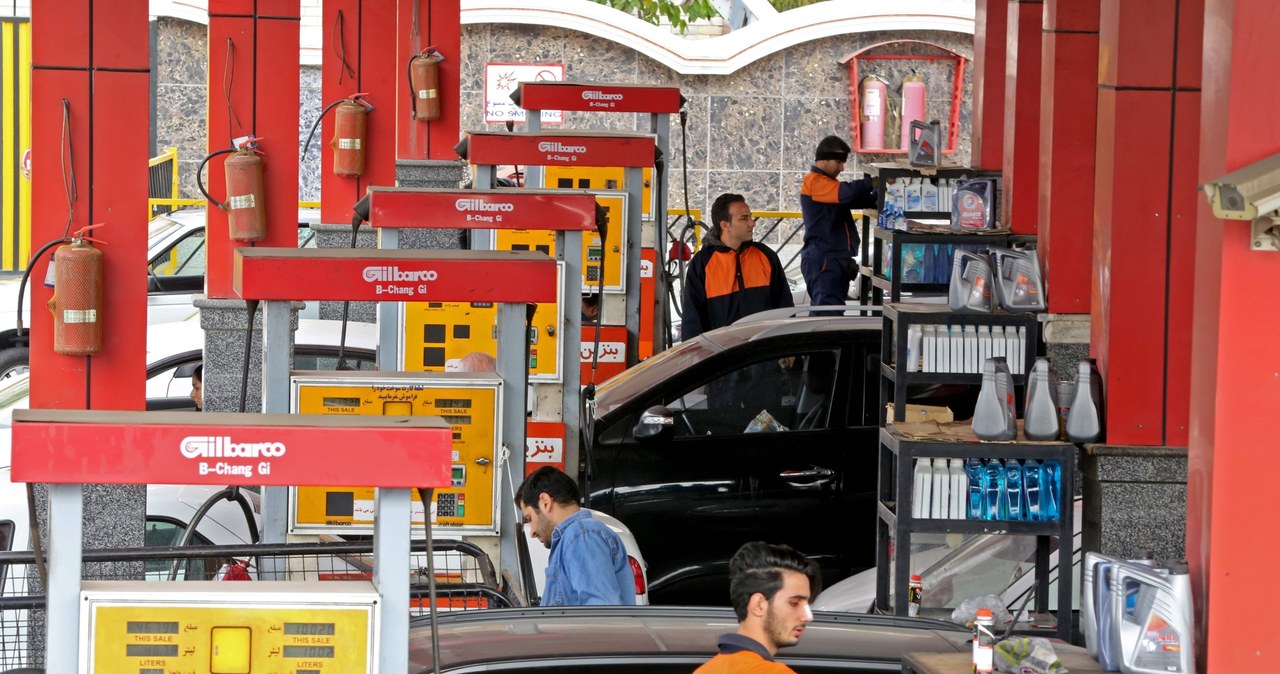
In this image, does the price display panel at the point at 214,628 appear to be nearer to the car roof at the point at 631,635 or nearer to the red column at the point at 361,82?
the car roof at the point at 631,635

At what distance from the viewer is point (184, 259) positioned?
16.7m

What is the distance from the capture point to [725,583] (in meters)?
10.0

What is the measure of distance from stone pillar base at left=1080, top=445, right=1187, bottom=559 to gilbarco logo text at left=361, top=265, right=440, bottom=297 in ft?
10.4

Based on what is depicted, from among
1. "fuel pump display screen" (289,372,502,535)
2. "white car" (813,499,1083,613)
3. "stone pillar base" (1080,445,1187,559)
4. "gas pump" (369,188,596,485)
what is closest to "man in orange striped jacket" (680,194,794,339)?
"gas pump" (369,188,596,485)

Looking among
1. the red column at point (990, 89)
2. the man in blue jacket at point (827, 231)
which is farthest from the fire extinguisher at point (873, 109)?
the red column at point (990, 89)

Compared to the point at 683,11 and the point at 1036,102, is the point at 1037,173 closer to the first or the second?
the point at 1036,102

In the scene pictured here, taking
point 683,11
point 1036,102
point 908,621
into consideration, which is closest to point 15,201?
point 683,11

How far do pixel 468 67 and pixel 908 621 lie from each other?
1953 centimetres

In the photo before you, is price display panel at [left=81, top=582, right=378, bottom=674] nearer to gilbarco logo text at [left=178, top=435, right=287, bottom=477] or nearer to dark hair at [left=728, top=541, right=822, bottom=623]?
gilbarco logo text at [left=178, top=435, right=287, bottom=477]

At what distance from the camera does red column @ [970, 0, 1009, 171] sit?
14000 mm

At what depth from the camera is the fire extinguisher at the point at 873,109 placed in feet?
80.1

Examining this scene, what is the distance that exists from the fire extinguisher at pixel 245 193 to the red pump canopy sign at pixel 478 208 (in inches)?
61.7

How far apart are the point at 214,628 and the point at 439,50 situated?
43.0 feet

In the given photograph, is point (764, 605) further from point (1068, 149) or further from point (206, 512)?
point (1068, 149)
